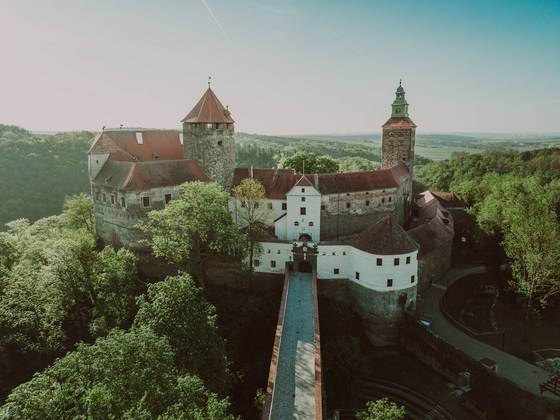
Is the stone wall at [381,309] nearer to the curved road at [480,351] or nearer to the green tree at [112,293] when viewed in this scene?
the curved road at [480,351]

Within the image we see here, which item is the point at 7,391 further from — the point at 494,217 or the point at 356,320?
the point at 494,217

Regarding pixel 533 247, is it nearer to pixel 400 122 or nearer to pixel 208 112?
pixel 400 122

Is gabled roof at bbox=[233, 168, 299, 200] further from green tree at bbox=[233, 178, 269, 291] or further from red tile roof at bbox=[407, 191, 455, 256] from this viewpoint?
red tile roof at bbox=[407, 191, 455, 256]

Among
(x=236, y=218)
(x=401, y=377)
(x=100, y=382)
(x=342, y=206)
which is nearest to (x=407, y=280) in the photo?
(x=401, y=377)

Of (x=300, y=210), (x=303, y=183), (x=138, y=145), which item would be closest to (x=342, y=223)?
(x=300, y=210)

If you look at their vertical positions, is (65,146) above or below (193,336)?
above
